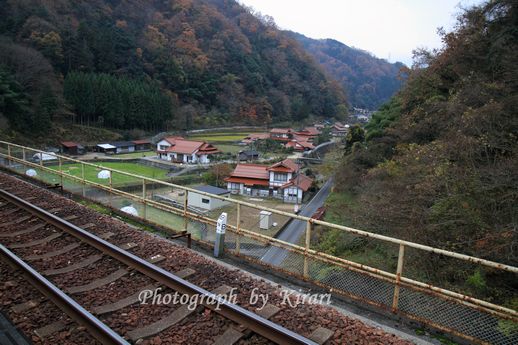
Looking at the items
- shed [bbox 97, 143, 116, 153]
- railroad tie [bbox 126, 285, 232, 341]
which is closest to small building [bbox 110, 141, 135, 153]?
shed [bbox 97, 143, 116, 153]

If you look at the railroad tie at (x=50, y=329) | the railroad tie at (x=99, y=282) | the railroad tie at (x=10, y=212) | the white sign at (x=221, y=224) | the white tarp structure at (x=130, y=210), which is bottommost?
the white tarp structure at (x=130, y=210)

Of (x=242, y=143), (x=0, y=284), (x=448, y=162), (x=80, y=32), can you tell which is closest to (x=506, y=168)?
(x=448, y=162)

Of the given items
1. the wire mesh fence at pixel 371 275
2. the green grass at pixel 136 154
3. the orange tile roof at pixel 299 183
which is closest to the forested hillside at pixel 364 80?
the green grass at pixel 136 154

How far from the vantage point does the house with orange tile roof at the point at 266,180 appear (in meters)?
40.7

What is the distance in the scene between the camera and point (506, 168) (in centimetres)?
959

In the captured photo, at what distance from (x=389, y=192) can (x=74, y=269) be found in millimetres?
11984

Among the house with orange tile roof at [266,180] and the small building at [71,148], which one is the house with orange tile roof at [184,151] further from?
the house with orange tile roof at [266,180]

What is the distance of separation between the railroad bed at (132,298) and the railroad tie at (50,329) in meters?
0.01

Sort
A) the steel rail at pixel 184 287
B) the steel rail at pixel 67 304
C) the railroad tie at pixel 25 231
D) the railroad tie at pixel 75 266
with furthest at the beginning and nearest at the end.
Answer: the railroad tie at pixel 25 231 < the railroad tie at pixel 75 266 < the steel rail at pixel 184 287 < the steel rail at pixel 67 304

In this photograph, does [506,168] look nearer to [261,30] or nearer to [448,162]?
[448,162]

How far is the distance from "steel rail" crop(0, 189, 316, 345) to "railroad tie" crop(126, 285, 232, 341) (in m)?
0.27

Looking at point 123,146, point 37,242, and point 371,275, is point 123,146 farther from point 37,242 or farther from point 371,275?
point 371,275

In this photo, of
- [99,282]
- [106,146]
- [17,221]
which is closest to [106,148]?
[106,146]

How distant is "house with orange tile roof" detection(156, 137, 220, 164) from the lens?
51.8 metres
